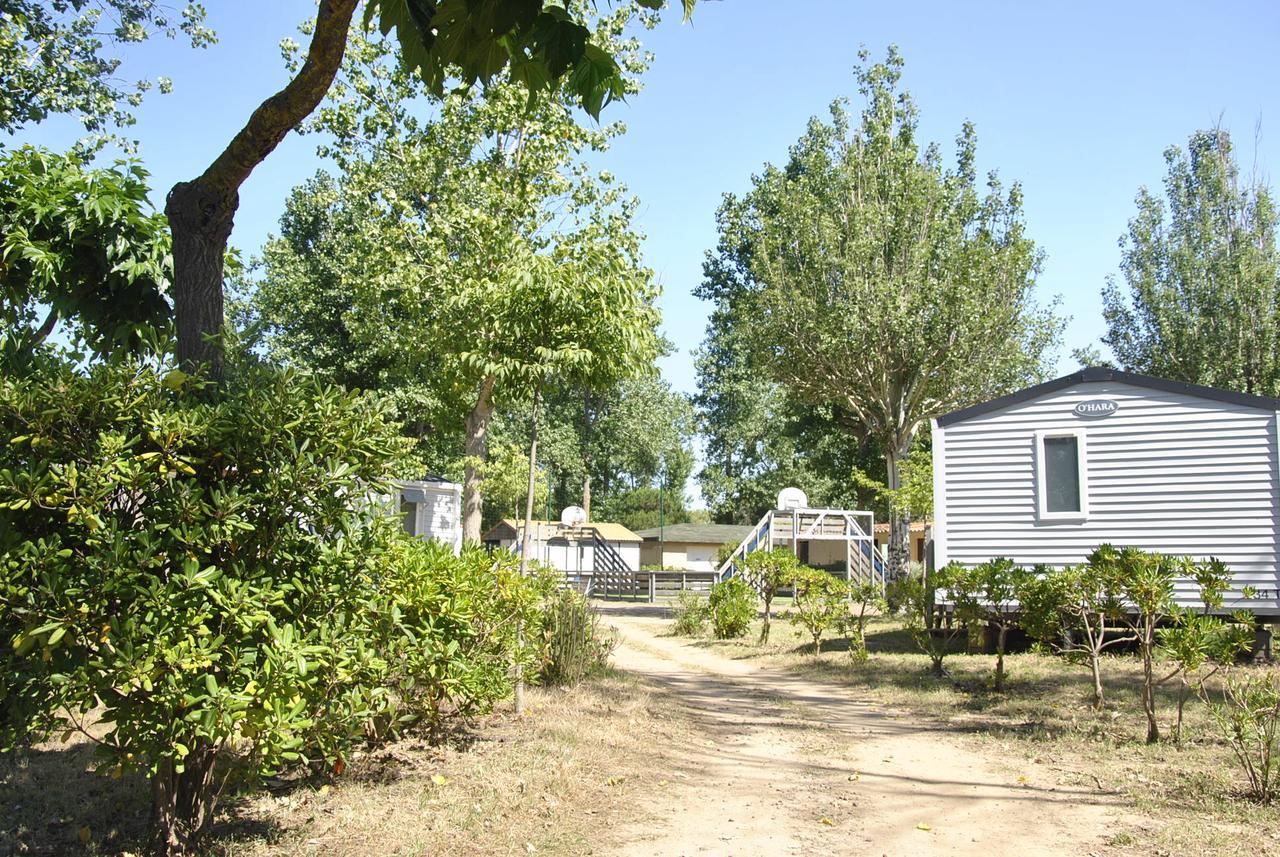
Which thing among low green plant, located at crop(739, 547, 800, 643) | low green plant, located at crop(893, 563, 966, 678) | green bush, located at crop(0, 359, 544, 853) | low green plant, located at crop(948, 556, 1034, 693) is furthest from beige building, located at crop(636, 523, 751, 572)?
green bush, located at crop(0, 359, 544, 853)

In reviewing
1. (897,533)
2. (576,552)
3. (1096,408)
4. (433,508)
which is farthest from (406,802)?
(576,552)

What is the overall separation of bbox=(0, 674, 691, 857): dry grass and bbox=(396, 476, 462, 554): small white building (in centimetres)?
1617

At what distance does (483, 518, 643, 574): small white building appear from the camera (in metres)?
37.7

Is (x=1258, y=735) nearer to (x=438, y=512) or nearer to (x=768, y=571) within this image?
(x=768, y=571)

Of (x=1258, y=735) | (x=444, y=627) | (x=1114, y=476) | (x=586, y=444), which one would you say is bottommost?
(x=1258, y=735)

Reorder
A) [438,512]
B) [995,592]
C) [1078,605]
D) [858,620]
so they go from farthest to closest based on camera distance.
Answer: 1. [438,512]
2. [858,620]
3. [995,592]
4. [1078,605]

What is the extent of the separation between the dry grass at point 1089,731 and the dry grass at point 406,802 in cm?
279

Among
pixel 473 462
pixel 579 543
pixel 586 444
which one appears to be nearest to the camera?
pixel 473 462

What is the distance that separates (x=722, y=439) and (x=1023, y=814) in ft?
160

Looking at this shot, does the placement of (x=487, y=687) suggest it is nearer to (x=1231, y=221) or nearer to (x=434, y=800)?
(x=434, y=800)

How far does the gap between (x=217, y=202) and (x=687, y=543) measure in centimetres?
4526

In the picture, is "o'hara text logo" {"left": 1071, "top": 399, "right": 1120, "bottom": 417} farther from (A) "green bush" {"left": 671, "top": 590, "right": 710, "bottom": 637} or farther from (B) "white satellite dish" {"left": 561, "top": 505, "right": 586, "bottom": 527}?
(B) "white satellite dish" {"left": 561, "top": 505, "right": 586, "bottom": 527}

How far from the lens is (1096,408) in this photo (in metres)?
13.1

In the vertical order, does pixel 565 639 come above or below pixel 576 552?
below
